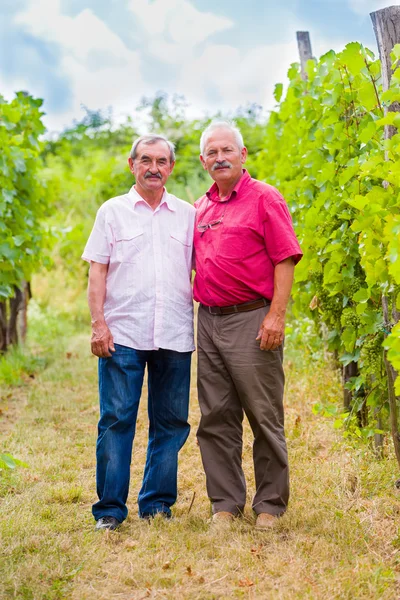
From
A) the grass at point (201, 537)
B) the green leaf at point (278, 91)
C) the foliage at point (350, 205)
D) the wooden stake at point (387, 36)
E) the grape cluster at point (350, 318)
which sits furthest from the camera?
the green leaf at point (278, 91)

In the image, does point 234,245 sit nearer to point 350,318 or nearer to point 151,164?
point 151,164

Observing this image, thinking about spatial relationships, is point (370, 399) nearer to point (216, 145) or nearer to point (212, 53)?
point (216, 145)

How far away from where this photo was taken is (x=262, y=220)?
3.32 meters

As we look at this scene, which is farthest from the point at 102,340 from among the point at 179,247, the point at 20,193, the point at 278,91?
the point at 20,193

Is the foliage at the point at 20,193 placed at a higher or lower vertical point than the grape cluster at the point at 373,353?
higher

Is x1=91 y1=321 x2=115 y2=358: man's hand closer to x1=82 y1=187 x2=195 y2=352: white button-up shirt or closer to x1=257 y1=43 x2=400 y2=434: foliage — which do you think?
x1=82 y1=187 x2=195 y2=352: white button-up shirt

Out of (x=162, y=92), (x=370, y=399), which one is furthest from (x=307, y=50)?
(x=162, y=92)

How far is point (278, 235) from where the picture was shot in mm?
3293

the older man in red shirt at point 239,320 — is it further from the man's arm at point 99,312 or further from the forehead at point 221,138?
the man's arm at point 99,312

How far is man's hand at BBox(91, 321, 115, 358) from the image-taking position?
3371mm

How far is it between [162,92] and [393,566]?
20250 mm

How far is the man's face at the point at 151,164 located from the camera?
11.3 ft

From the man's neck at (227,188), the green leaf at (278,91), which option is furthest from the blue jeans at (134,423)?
the green leaf at (278,91)

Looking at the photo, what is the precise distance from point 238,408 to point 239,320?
1.54ft
